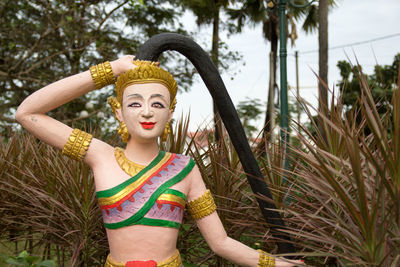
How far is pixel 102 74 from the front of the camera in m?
2.09

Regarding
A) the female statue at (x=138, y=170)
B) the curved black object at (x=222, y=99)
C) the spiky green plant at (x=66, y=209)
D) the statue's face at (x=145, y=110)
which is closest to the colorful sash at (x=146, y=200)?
the female statue at (x=138, y=170)

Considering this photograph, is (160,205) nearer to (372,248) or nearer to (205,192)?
(205,192)

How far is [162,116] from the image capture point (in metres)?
2.05

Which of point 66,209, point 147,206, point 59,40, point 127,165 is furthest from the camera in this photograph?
point 59,40

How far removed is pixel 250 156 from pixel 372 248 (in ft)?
2.72

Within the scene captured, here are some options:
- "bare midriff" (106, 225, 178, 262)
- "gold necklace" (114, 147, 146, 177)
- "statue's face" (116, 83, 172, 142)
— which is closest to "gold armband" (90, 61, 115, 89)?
"statue's face" (116, 83, 172, 142)

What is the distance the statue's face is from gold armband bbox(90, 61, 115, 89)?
0.12 m

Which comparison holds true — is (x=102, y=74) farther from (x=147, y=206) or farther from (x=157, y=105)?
(x=147, y=206)

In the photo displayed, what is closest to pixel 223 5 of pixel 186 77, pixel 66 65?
pixel 186 77

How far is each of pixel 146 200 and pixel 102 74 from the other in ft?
2.31

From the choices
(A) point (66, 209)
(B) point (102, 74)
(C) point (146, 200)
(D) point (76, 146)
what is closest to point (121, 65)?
(B) point (102, 74)

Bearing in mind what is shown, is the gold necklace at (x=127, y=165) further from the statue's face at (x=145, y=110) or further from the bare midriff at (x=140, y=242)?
the bare midriff at (x=140, y=242)

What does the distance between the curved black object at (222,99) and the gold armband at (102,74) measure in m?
0.21

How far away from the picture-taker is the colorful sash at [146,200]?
1.97 metres
